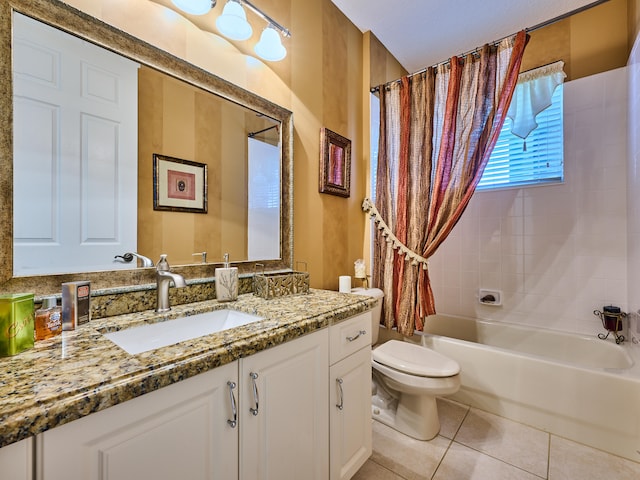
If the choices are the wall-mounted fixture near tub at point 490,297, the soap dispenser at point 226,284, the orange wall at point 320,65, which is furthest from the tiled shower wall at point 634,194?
the soap dispenser at point 226,284

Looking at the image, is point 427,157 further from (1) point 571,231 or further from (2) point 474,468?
(2) point 474,468

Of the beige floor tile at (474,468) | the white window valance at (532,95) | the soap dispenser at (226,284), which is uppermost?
the white window valance at (532,95)

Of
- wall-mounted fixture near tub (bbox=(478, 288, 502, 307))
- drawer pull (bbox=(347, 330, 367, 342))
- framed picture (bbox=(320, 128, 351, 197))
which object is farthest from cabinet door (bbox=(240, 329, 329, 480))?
wall-mounted fixture near tub (bbox=(478, 288, 502, 307))

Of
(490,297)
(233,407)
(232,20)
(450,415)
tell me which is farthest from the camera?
(490,297)

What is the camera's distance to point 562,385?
5.36 feet

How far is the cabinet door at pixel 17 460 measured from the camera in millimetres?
452

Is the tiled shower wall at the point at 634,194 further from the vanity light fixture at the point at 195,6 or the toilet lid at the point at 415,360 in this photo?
the vanity light fixture at the point at 195,6

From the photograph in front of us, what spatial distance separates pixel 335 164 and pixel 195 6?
1.13m

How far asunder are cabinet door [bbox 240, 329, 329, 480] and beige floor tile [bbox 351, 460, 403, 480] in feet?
1.43

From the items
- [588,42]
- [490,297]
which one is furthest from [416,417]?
[588,42]

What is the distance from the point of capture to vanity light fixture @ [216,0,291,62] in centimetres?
130

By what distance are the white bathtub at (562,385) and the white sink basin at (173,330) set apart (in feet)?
4.93

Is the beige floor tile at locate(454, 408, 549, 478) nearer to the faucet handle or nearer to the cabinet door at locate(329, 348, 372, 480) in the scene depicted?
the cabinet door at locate(329, 348, 372, 480)

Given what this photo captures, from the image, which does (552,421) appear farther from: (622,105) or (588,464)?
(622,105)
